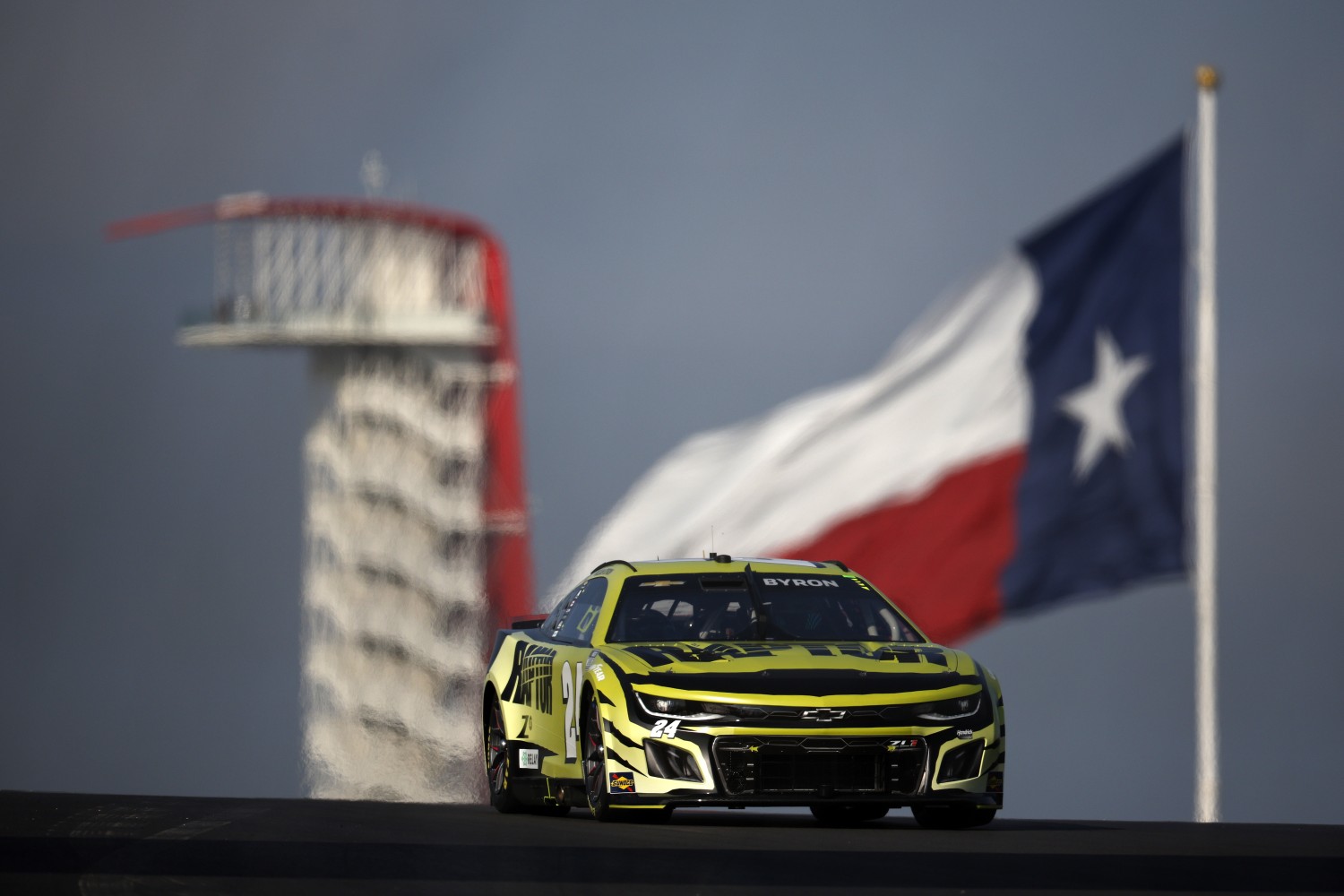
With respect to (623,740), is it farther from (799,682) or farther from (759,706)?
(799,682)

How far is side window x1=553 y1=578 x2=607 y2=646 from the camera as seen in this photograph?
12.2 m

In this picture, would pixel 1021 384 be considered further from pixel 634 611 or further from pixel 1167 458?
pixel 634 611

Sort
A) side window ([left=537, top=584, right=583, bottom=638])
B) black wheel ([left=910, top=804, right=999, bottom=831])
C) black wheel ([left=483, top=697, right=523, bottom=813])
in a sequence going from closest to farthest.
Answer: black wheel ([left=910, top=804, right=999, bottom=831]) → black wheel ([left=483, top=697, right=523, bottom=813]) → side window ([left=537, top=584, right=583, bottom=638])

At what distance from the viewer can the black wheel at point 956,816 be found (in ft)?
37.7

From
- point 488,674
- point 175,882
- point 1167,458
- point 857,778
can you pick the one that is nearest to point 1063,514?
point 1167,458

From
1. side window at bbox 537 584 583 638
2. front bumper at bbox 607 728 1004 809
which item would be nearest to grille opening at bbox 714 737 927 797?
front bumper at bbox 607 728 1004 809

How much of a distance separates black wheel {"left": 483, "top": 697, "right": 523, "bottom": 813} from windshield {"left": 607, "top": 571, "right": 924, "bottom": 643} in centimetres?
127

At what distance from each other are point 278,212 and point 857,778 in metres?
49.4

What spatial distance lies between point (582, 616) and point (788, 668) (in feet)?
5.84

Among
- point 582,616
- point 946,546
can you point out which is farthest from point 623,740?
point 946,546

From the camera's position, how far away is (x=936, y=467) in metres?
20.9

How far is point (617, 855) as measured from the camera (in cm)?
973

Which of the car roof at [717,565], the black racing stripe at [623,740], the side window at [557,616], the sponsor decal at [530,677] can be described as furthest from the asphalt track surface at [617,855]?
the car roof at [717,565]

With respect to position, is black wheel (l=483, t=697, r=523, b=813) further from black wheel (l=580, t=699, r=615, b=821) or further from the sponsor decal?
black wheel (l=580, t=699, r=615, b=821)
